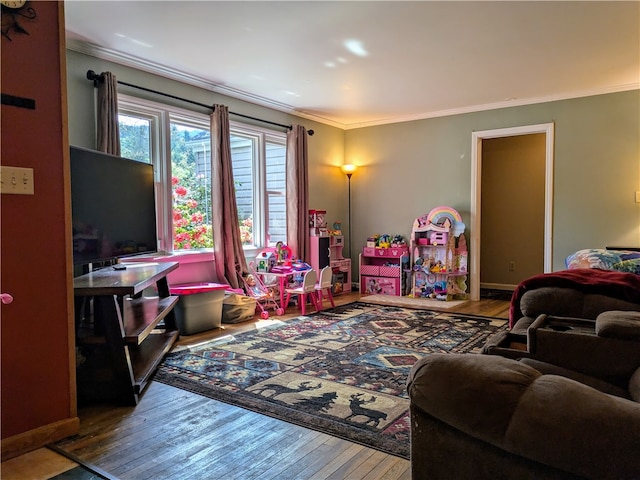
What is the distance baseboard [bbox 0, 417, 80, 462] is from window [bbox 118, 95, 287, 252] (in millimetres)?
2357

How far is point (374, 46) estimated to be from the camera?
12.1ft

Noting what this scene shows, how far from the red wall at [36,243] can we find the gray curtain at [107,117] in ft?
5.33

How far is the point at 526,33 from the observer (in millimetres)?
3451

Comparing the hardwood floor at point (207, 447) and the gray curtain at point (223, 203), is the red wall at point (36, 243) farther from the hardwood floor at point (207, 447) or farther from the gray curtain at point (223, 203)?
the gray curtain at point (223, 203)

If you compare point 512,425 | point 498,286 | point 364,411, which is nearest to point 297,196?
point 498,286

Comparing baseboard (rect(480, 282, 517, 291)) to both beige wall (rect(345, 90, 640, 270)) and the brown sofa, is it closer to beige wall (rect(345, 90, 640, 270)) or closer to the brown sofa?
beige wall (rect(345, 90, 640, 270))

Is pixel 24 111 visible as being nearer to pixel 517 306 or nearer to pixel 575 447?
pixel 575 447

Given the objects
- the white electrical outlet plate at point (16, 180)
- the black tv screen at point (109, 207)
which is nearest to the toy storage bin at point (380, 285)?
the black tv screen at point (109, 207)

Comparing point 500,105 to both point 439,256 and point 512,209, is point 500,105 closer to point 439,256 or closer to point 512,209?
point 512,209

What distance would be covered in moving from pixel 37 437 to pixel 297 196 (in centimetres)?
403

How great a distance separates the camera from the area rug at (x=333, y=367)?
2326 mm

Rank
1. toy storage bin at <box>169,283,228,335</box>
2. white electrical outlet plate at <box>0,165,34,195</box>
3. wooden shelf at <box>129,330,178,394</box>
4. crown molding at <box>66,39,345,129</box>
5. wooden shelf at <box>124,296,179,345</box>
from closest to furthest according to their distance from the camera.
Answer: white electrical outlet plate at <box>0,165,34,195</box> < wooden shelf at <box>124,296,179,345</box> < wooden shelf at <box>129,330,178,394</box> < crown molding at <box>66,39,345,129</box> < toy storage bin at <box>169,283,228,335</box>

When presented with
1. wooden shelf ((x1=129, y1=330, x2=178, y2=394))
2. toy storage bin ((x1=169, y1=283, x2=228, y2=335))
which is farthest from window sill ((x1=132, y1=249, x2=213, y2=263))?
wooden shelf ((x1=129, y1=330, x2=178, y2=394))

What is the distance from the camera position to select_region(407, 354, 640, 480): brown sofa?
0.93 m
